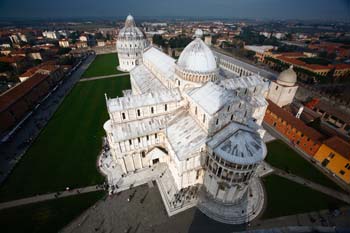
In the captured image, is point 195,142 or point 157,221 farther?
point 195,142

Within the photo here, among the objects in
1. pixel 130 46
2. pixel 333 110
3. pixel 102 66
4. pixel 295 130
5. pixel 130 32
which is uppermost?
pixel 130 32

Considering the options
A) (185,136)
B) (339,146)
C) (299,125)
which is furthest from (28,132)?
(339,146)

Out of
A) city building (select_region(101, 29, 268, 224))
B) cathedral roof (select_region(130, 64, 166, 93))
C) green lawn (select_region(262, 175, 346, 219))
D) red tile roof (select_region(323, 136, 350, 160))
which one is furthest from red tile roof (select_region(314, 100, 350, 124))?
cathedral roof (select_region(130, 64, 166, 93))

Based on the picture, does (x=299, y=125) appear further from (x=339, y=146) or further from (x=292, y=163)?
(x=292, y=163)

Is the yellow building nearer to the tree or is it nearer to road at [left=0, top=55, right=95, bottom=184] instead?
road at [left=0, top=55, right=95, bottom=184]

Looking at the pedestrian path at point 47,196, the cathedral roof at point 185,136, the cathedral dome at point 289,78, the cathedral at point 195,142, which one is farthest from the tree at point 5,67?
the cathedral dome at point 289,78

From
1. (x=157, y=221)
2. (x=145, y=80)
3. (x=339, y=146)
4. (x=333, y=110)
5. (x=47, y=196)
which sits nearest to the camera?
(x=157, y=221)

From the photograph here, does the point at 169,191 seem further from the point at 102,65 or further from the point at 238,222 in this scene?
the point at 102,65
